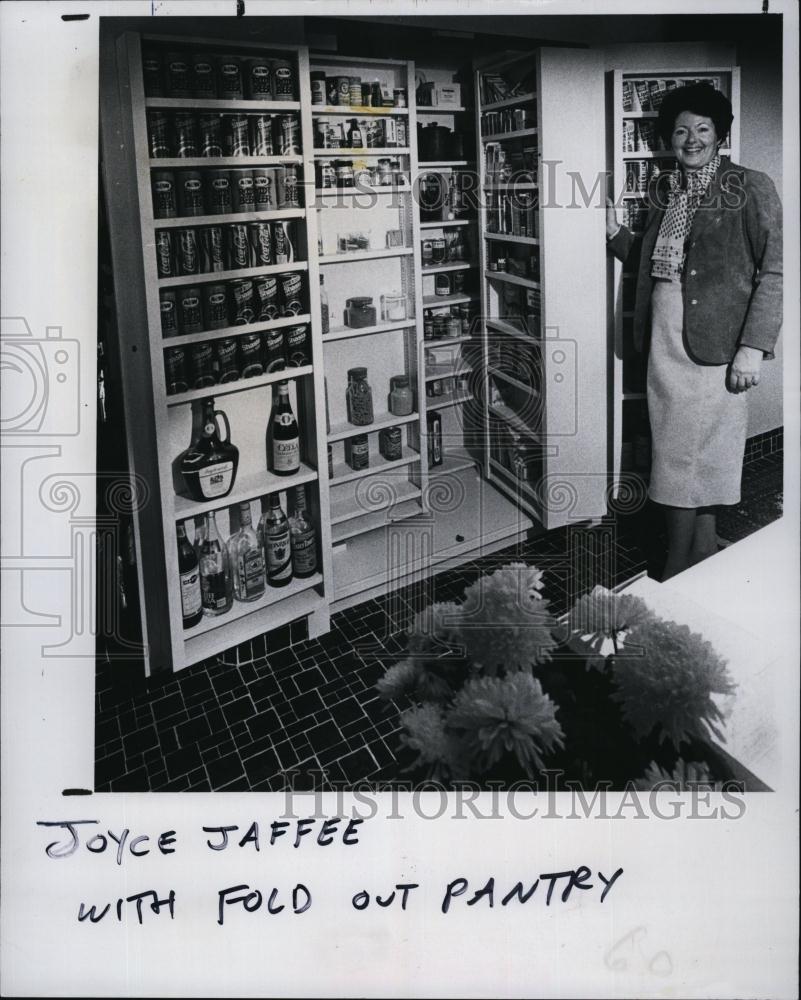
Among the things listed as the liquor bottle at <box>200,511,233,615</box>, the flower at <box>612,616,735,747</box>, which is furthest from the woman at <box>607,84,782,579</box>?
the liquor bottle at <box>200,511,233,615</box>

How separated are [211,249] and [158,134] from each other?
23 cm

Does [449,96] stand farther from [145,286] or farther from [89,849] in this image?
[89,849]

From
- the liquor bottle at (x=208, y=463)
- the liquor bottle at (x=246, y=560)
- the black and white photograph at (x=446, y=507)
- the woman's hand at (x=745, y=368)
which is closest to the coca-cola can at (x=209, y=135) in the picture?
the black and white photograph at (x=446, y=507)

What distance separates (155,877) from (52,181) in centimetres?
115

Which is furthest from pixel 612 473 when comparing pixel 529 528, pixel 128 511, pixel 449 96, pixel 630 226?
pixel 128 511

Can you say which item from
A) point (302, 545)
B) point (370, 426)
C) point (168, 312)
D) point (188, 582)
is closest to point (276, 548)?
point (302, 545)

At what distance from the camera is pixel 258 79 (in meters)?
1.53

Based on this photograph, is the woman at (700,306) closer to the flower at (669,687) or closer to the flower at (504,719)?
the flower at (669,687)

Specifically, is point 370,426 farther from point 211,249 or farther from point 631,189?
point 631,189

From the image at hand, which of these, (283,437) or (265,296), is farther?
(283,437)

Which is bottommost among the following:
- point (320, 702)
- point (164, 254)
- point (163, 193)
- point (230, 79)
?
point (320, 702)

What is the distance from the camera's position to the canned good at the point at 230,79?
1499 mm

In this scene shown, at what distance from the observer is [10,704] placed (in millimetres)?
1318
